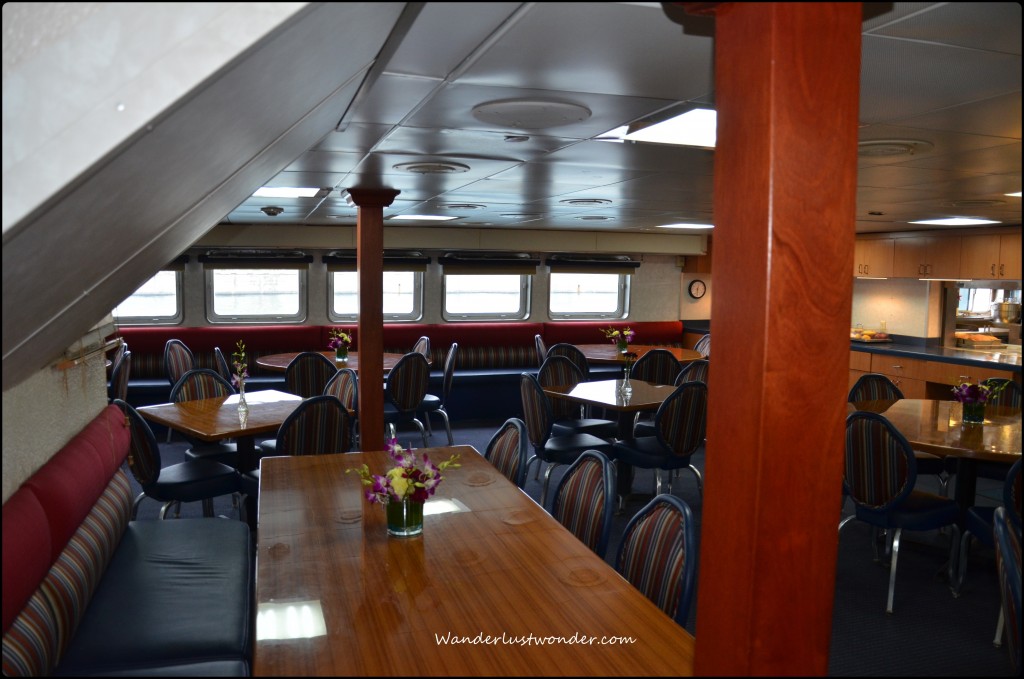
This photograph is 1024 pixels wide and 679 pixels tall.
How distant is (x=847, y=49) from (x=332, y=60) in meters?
1.13

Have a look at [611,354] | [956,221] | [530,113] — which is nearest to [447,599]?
[530,113]

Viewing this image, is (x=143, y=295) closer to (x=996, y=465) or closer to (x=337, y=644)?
(x=337, y=644)

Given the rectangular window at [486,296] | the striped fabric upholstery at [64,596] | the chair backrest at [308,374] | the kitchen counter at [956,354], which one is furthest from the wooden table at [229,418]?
the kitchen counter at [956,354]

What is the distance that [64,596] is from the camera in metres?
2.49

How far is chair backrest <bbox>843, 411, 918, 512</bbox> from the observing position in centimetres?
373

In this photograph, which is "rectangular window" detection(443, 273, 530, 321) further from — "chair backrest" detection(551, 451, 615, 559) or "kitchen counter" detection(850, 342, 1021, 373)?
"chair backrest" detection(551, 451, 615, 559)

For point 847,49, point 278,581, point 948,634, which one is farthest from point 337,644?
point 948,634

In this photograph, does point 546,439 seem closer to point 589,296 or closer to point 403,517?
point 403,517

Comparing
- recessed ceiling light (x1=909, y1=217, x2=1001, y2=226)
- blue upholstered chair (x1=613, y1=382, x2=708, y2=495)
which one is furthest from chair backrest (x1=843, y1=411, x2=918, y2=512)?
recessed ceiling light (x1=909, y1=217, x2=1001, y2=226)

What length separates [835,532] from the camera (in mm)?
1410

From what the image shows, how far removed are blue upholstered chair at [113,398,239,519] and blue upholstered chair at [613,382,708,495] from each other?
261 cm

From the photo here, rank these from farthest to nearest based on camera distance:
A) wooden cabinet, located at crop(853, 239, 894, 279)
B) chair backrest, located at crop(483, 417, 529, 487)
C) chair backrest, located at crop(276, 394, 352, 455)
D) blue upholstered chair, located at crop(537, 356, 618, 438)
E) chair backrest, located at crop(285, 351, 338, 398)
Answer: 1. wooden cabinet, located at crop(853, 239, 894, 279)
2. chair backrest, located at crop(285, 351, 338, 398)
3. blue upholstered chair, located at crop(537, 356, 618, 438)
4. chair backrest, located at crop(276, 394, 352, 455)
5. chair backrest, located at crop(483, 417, 529, 487)

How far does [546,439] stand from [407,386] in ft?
6.25

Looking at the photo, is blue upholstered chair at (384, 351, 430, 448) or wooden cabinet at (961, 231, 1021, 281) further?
wooden cabinet at (961, 231, 1021, 281)
